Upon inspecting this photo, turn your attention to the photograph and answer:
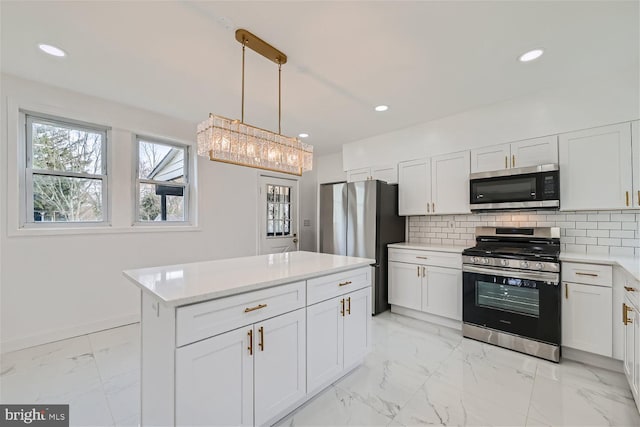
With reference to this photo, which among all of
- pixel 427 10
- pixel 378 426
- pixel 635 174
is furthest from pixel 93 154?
pixel 635 174

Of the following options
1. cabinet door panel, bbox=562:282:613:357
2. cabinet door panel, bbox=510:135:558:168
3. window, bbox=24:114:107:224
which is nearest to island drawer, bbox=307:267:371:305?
cabinet door panel, bbox=562:282:613:357

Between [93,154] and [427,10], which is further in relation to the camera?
[93,154]

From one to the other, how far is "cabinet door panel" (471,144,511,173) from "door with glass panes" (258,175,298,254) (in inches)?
120

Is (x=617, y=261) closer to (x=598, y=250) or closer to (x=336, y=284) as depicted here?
(x=598, y=250)

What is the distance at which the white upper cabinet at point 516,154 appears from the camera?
2669mm

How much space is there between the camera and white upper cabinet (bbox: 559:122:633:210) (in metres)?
2.31

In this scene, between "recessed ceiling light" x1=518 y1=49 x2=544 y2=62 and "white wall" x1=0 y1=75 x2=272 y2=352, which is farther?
"white wall" x1=0 y1=75 x2=272 y2=352

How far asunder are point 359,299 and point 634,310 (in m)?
1.72

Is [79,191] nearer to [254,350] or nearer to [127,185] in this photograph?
[127,185]

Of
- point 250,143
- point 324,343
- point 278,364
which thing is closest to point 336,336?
point 324,343

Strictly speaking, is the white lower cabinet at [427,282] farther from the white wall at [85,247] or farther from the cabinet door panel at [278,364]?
the white wall at [85,247]

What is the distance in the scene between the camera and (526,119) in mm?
2779

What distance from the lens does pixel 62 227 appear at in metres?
2.80

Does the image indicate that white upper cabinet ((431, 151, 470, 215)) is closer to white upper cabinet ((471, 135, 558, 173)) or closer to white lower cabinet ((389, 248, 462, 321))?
white upper cabinet ((471, 135, 558, 173))
